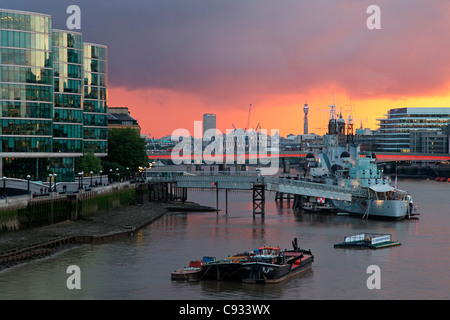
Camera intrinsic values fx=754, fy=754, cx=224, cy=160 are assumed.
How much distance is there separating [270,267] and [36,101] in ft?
179

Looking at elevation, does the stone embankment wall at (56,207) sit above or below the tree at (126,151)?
below

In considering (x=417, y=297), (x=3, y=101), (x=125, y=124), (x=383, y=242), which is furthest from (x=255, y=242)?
(x=125, y=124)

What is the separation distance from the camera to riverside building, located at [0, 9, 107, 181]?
91812 millimetres

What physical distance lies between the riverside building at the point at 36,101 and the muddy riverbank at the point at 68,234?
530 inches

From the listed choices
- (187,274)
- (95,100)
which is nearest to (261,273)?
(187,274)

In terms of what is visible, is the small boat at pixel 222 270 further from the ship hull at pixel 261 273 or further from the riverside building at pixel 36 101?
the riverside building at pixel 36 101

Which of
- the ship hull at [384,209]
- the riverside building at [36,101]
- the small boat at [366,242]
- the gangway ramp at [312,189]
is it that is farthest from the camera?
the gangway ramp at [312,189]

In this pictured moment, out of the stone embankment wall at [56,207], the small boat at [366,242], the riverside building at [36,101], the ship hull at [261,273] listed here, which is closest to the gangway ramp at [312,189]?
the stone embankment wall at [56,207]

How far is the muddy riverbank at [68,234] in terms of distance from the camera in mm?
56625

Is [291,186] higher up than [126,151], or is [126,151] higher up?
[126,151]

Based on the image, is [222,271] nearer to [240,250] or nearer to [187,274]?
[187,274]

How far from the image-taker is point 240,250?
210ft

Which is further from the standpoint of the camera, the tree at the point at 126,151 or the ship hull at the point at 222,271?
the tree at the point at 126,151

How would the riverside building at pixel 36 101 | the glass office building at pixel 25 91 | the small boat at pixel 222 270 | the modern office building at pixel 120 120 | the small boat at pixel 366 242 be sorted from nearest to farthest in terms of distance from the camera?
the small boat at pixel 222 270, the small boat at pixel 366 242, the glass office building at pixel 25 91, the riverside building at pixel 36 101, the modern office building at pixel 120 120
